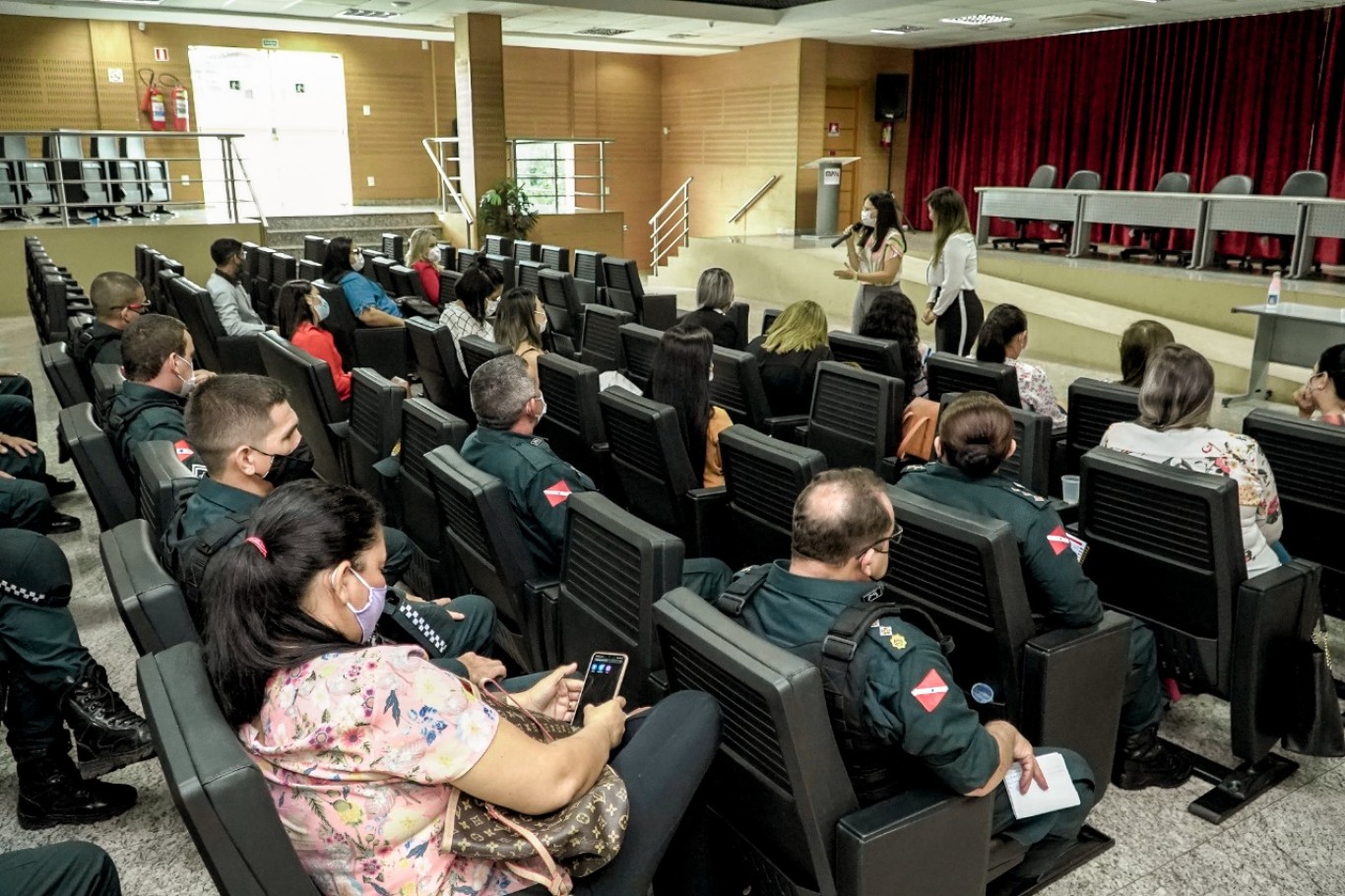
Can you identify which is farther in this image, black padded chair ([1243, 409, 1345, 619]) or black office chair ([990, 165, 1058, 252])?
black office chair ([990, 165, 1058, 252])

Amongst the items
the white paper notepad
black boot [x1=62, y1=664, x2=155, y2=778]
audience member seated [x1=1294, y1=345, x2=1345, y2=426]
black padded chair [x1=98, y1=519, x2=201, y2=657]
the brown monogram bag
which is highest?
audience member seated [x1=1294, y1=345, x2=1345, y2=426]

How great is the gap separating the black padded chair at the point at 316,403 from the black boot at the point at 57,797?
1655 mm

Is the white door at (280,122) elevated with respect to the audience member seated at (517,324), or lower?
elevated

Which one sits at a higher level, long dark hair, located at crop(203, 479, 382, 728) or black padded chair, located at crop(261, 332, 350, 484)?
long dark hair, located at crop(203, 479, 382, 728)

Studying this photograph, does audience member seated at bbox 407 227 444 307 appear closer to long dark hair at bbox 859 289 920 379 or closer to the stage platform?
the stage platform

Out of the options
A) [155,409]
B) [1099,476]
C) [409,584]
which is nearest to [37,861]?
[155,409]

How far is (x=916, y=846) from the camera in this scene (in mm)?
1535

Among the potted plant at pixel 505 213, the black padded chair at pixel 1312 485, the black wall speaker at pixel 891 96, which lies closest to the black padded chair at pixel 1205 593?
the black padded chair at pixel 1312 485

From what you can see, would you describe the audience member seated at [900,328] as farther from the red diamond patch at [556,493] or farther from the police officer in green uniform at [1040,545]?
the red diamond patch at [556,493]

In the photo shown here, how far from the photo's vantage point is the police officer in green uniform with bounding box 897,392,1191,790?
208 centimetres

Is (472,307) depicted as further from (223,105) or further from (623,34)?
(223,105)

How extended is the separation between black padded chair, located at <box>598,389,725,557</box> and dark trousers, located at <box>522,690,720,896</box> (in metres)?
1.45

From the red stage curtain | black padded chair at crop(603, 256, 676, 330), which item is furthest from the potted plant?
the red stage curtain

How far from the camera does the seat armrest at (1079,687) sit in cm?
201
